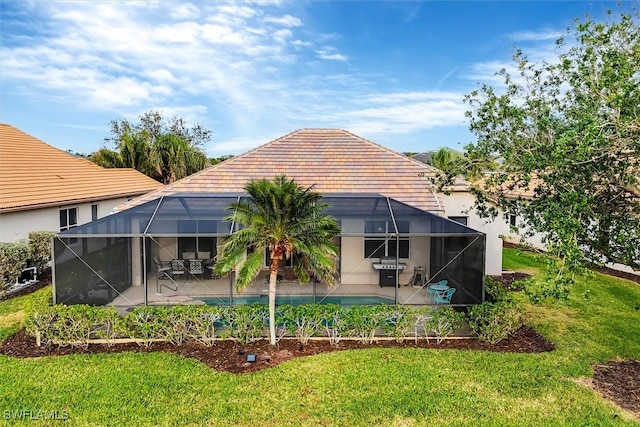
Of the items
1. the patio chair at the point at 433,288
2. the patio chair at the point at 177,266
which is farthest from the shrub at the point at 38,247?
the patio chair at the point at 433,288

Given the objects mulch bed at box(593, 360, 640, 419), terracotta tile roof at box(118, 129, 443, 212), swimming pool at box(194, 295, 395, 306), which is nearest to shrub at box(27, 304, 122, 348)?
swimming pool at box(194, 295, 395, 306)

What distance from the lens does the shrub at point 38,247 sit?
15.3m

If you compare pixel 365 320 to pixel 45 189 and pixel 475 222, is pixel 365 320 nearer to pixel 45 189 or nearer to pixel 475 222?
pixel 475 222

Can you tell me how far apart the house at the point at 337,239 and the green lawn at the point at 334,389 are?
7.38 ft

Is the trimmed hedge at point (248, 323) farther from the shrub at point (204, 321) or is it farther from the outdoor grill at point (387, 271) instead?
the outdoor grill at point (387, 271)

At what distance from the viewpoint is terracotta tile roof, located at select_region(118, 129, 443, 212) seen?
638 inches

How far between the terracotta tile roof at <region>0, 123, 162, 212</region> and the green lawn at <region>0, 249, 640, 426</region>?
10.1m

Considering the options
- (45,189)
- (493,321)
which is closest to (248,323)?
(493,321)

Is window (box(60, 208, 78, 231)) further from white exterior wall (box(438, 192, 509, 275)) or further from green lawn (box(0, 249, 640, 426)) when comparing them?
white exterior wall (box(438, 192, 509, 275))

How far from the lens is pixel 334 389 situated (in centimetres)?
760

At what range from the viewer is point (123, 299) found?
43.0 ft

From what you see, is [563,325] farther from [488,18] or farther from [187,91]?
[187,91]

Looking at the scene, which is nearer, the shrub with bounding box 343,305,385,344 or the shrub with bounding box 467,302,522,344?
the shrub with bounding box 343,305,385,344

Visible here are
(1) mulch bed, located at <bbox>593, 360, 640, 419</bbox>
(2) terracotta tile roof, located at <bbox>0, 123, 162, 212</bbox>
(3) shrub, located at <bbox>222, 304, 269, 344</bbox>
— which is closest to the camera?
(1) mulch bed, located at <bbox>593, 360, 640, 419</bbox>
